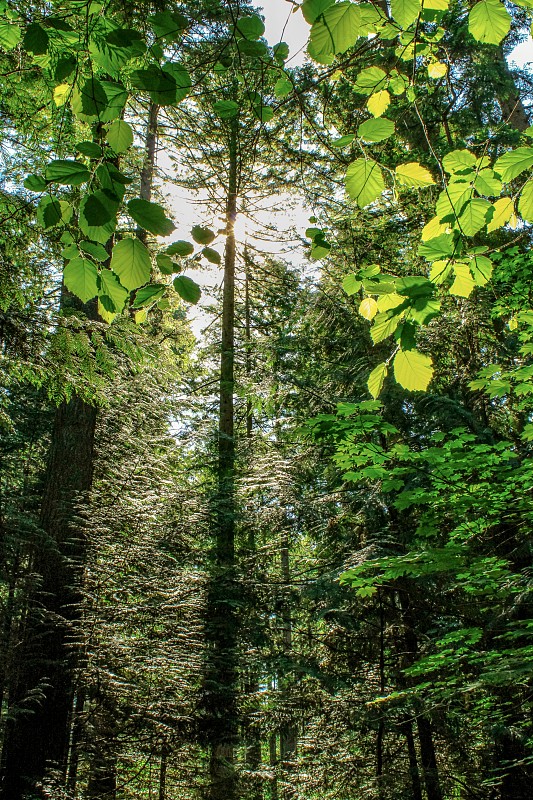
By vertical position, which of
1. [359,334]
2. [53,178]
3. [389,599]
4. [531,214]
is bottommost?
[53,178]

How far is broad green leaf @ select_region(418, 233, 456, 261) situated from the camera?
4.37 ft

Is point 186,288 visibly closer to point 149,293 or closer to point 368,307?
point 149,293

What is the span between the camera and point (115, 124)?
1155 mm

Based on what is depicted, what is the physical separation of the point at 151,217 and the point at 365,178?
608mm

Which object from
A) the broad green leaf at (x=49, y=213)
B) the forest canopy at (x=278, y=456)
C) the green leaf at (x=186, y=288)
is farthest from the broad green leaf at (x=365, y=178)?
the broad green leaf at (x=49, y=213)

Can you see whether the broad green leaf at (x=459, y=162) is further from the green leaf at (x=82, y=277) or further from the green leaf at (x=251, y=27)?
the green leaf at (x=82, y=277)

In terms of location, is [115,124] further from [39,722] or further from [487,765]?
[487,765]

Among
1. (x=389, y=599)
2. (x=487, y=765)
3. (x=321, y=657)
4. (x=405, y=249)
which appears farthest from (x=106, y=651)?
(x=405, y=249)

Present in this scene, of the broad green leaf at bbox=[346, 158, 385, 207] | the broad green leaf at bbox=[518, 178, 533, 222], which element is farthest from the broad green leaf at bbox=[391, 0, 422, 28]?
the broad green leaf at bbox=[518, 178, 533, 222]

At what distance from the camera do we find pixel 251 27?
1.21 meters

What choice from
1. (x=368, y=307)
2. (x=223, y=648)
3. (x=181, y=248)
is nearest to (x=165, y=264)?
(x=181, y=248)

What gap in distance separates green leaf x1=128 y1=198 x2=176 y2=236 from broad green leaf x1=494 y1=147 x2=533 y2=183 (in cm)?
93

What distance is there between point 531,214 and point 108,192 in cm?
112

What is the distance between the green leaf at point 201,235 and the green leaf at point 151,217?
161mm
